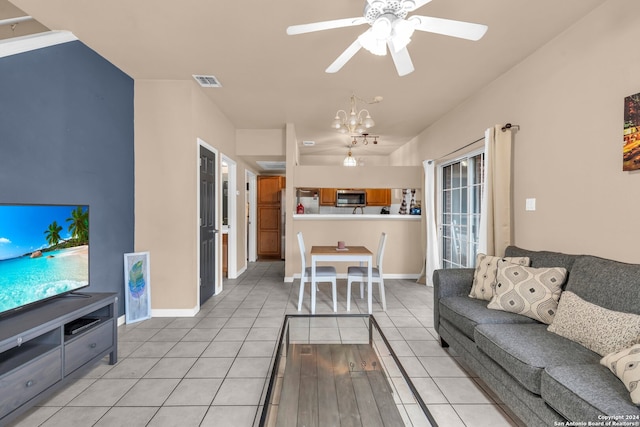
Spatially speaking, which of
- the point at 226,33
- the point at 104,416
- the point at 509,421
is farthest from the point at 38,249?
the point at 509,421

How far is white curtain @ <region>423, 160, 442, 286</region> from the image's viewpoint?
15.6 ft

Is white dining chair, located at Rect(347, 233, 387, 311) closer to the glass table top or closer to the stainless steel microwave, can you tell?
the glass table top

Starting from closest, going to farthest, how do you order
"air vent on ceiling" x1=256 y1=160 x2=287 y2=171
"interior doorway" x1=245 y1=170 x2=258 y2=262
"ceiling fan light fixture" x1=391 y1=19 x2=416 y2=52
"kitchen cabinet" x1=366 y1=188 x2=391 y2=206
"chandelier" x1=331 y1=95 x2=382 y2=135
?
"ceiling fan light fixture" x1=391 y1=19 x2=416 y2=52
"chandelier" x1=331 y1=95 x2=382 y2=135
"air vent on ceiling" x1=256 y1=160 x2=287 y2=171
"interior doorway" x1=245 y1=170 x2=258 y2=262
"kitchen cabinet" x1=366 y1=188 x2=391 y2=206

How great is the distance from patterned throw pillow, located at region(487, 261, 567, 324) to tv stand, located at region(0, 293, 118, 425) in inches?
116

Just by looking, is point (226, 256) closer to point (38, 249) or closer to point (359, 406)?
point (38, 249)

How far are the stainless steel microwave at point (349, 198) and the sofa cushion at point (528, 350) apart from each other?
5430 mm

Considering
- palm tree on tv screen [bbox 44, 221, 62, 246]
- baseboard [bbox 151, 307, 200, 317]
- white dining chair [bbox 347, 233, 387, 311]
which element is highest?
palm tree on tv screen [bbox 44, 221, 62, 246]

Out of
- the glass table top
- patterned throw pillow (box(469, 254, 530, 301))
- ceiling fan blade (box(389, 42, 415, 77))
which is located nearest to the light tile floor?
the glass table top

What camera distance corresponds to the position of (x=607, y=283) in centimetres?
177

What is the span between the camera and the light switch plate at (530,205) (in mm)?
2754

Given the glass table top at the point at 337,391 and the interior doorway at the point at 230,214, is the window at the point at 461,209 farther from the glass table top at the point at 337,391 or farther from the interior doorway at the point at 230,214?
the interior doorway at the point at 230,214

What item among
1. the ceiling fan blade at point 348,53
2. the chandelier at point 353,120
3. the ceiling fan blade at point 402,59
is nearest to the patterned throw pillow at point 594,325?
the ceiling fan blade at point 402,59

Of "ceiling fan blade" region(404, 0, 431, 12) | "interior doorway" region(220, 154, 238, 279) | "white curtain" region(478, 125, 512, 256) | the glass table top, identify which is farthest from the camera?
"interior doorway" region(220, 154, 238, 279)

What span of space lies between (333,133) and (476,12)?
3572 mm
